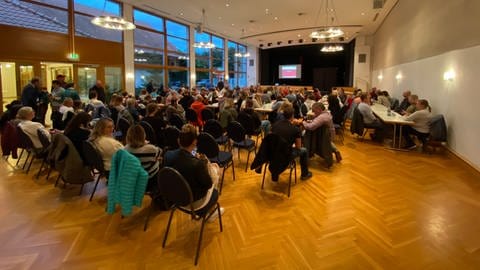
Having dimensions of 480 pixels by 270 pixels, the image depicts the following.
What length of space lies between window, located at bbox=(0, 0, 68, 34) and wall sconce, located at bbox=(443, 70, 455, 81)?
11358 mm

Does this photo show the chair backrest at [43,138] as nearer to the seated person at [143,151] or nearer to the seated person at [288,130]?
the seated person at [143,151]

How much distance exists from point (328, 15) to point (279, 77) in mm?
11669

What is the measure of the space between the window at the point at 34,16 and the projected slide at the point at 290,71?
57.4 feet

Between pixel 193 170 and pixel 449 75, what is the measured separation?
6.56 m

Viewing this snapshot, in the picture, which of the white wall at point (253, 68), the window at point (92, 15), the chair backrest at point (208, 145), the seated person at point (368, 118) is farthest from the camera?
the white wall at point (253, 68)

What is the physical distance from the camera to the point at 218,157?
4.07 m

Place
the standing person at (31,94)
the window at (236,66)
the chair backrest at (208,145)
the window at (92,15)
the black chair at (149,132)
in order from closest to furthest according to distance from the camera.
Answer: the chair backrest at (208,145) → the black chair at (149,132) → the standing person at (31,94) → the window at (92,15) → the window at (236,66)

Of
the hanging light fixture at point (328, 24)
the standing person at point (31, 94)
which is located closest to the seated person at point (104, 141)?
the standing person at point (31, 94)

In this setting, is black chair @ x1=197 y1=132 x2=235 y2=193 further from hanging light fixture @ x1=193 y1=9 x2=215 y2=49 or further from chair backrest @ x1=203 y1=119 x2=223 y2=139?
hanging light fixture @ x1=193 y1=9 x2=215 y2=49

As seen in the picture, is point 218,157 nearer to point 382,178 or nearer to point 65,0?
point 382,178

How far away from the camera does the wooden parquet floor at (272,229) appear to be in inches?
98.4

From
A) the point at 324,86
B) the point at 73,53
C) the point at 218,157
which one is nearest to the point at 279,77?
the point at 324,86

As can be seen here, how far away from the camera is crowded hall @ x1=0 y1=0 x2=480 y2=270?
2.60 metres

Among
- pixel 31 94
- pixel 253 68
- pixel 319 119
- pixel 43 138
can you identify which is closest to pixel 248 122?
pixel 319 119
